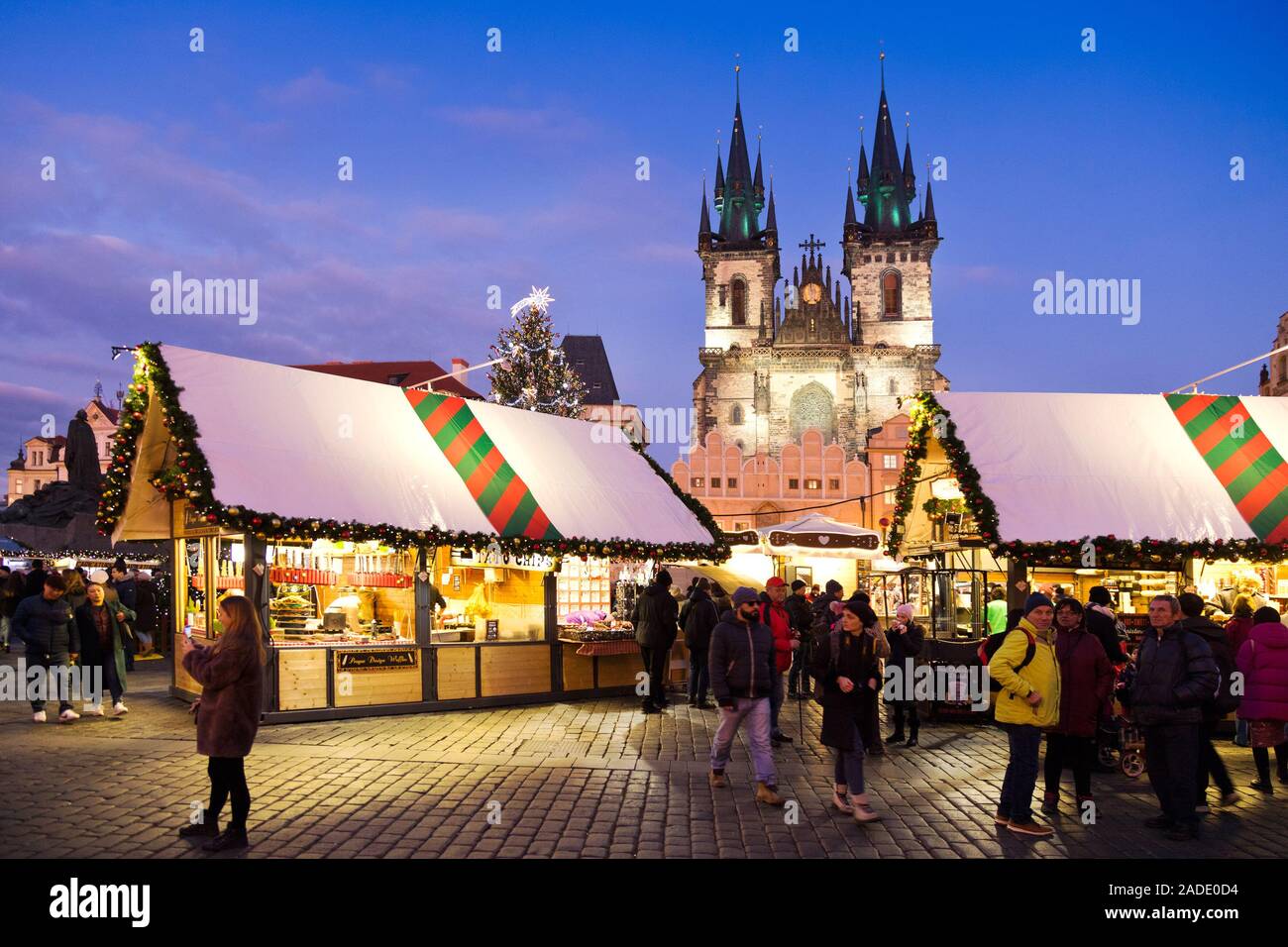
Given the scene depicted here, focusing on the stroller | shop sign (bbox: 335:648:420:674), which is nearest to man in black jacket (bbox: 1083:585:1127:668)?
the stroller

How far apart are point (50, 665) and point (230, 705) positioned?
19.7 feet

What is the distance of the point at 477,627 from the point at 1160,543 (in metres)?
7.98

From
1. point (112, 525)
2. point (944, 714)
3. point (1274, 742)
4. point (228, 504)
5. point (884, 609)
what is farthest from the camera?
point (884, 609)

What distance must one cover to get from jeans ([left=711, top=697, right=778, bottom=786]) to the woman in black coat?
0.52 meters

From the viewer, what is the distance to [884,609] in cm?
1752

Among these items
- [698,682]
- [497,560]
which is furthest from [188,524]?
[698,682]

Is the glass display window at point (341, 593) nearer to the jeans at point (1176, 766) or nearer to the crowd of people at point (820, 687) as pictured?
the crowd of people at point (820, 687)

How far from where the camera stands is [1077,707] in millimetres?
6941

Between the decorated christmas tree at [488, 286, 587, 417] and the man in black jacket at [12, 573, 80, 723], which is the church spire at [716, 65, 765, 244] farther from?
the man in black jacket at [12, 573, 80, 723]

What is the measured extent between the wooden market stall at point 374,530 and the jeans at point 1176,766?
729cm

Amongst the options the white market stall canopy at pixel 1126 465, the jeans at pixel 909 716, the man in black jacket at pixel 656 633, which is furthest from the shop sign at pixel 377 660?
the white market stall canopy at pixel 1126 465

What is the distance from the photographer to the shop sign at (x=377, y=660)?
10.9 meters
